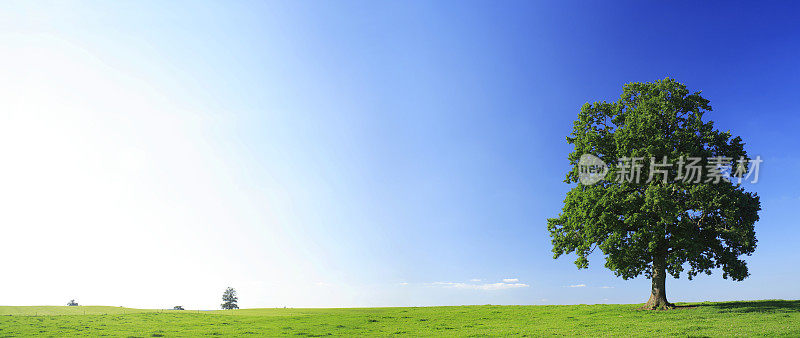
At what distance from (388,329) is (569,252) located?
1752 centimetres

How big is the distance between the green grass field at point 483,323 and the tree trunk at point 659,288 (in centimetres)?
143

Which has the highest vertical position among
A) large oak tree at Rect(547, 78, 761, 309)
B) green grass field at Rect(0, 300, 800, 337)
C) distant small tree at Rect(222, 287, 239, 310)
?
large oak tree at Rect(547, 78, 761, 309)

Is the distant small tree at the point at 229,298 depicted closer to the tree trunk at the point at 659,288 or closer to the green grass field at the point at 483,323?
the green grass field at the point at 483,323

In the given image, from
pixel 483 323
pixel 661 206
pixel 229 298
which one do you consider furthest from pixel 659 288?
pixel 229 298

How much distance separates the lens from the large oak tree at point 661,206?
1288 inches

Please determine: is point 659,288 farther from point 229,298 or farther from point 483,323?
point 229,298

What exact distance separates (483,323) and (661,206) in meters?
17.3

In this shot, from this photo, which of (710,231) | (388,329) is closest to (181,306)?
(388,329)

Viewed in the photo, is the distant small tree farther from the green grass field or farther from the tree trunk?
the tree trunk

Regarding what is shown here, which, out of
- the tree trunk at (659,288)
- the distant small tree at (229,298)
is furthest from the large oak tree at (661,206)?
the distant small tree at (229,298)

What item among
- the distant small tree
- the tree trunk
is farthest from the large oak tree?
the distant small tree

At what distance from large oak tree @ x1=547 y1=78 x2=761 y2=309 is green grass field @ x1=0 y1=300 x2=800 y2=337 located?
159 inches

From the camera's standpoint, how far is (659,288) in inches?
1374

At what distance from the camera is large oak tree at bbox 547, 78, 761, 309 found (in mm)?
32719
